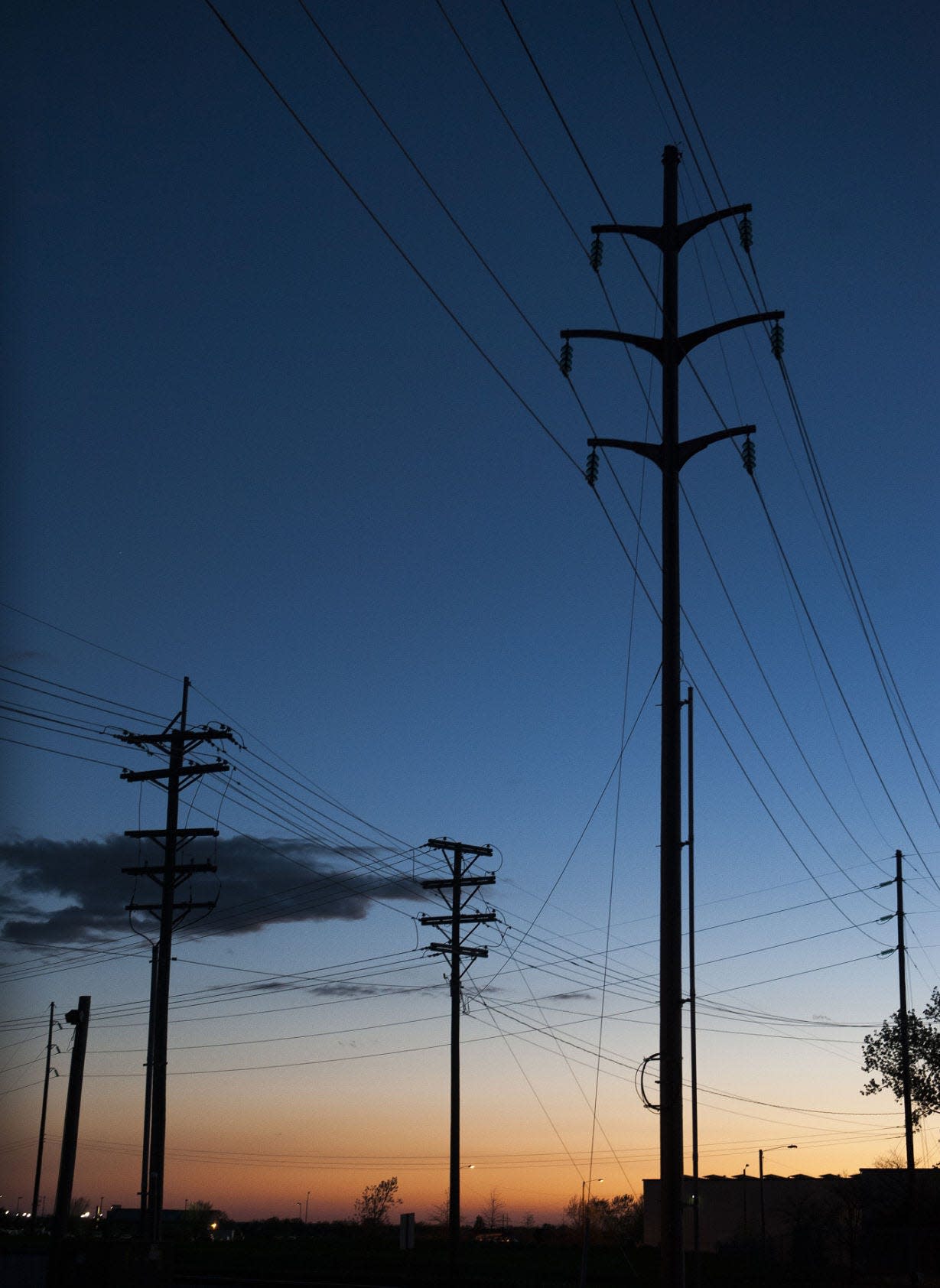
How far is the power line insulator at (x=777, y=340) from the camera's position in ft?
60.8

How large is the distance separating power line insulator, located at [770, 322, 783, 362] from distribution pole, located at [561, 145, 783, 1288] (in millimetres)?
161

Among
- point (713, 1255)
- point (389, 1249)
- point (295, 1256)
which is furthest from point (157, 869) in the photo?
point (389, 1249)

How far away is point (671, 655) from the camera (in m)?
16.7

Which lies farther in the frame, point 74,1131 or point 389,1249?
point 389,1249

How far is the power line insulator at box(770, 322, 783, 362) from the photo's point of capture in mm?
18531

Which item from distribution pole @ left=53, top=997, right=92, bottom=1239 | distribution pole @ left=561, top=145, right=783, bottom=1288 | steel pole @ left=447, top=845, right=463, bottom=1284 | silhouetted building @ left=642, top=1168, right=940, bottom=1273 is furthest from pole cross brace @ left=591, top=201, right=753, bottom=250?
silhouetted building @ left=642, top=1168, right=940, bottom=1273

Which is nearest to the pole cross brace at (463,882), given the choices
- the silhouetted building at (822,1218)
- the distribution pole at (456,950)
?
the distribution pole at (456,950)

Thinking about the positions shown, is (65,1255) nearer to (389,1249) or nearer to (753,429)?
(753,429)

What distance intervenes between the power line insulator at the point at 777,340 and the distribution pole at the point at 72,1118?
18508 millimetres

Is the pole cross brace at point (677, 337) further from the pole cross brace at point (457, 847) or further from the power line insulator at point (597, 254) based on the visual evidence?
the pole cross brace at point (457, 847)

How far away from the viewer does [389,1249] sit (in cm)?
11931

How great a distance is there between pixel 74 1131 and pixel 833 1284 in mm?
48453

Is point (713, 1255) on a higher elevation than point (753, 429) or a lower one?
lower

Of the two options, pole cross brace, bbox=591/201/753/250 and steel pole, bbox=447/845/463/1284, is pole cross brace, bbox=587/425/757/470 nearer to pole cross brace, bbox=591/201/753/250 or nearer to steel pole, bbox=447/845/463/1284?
pole cross brace, bbox=591/201/753/250
